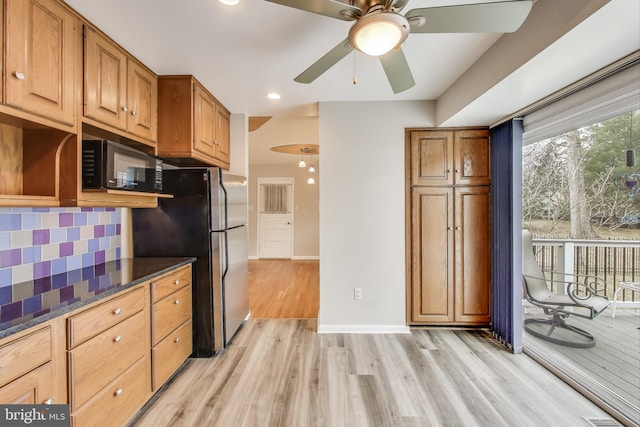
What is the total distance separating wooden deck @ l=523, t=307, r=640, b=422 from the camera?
1895 millimetres

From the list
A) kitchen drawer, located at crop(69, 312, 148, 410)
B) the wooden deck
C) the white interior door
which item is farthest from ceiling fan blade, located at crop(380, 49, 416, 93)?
the white interior door

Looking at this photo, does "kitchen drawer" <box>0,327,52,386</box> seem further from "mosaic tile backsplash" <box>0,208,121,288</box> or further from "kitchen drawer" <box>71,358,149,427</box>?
"mosaic tile backsplash" <box>0,208,121,288</box>

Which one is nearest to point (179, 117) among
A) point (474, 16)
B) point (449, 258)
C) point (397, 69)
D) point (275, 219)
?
point (397, 69)

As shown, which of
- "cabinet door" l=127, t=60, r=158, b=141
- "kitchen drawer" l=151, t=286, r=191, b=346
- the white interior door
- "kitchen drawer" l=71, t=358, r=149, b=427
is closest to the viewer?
"kitchen drawer" l=71, t=358, r=149, b=427

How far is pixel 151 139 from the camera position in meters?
2.27

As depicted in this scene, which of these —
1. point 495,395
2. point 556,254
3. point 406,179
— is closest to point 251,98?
point 406,179

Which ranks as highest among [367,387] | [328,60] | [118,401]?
[328,60]

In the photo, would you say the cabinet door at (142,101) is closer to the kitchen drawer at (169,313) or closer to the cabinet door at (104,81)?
the cabinet door at (104,81)

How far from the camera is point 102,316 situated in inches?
56.9

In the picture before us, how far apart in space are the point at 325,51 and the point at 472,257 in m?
2.42

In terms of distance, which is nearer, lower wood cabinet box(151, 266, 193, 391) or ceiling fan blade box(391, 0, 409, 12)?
ceiling fan blade box(391, 0, 409, 12)

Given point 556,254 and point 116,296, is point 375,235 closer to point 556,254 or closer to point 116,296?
point 556,254

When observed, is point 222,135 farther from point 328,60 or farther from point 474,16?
point 474,16

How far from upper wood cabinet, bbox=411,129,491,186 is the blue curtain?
0.35 feet
